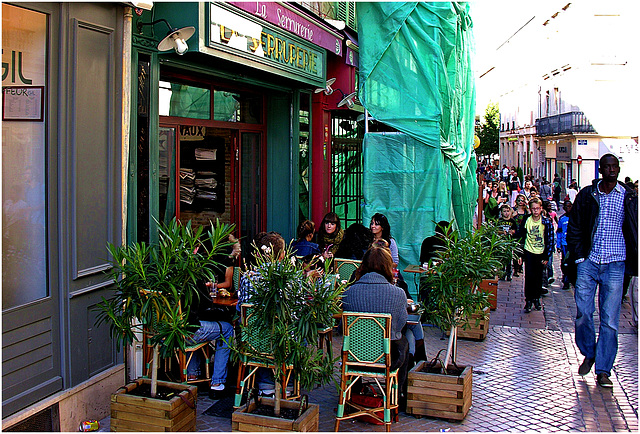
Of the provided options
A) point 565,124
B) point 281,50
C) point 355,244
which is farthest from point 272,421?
point 565,124

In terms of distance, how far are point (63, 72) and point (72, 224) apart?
1.21 meters

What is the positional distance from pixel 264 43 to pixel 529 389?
4.92 metres

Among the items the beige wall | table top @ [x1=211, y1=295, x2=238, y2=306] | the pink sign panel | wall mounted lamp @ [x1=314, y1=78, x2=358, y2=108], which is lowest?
the beige wall

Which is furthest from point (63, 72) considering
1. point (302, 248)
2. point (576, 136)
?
point (576, 136)

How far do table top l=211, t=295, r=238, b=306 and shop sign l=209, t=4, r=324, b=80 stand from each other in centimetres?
258

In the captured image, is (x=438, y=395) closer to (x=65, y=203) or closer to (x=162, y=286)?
(x=162, y=286)

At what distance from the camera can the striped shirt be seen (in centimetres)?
656

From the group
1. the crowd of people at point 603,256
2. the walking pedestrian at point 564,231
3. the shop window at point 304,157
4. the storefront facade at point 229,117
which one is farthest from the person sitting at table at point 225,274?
the walking pedestrian at point 564,231

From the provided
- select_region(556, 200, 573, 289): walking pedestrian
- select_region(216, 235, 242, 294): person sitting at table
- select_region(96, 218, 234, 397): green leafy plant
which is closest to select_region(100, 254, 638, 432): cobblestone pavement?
select_region(96, 218, 234, 397): green leafy plant

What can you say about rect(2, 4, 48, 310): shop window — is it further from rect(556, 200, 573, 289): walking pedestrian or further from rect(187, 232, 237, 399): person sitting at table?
rect(556, 200, 573, 289): walking pedestrian

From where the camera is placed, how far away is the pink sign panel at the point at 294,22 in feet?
25.8

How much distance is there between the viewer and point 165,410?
502 cm

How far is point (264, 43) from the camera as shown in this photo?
8.12 metres

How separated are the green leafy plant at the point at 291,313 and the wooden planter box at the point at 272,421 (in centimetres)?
17
